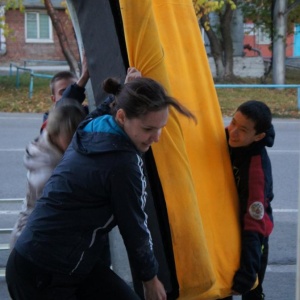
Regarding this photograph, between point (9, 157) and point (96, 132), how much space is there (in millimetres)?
8496

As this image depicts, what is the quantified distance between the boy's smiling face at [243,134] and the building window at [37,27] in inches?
1395

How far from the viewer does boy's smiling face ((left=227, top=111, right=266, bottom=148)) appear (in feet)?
11.9

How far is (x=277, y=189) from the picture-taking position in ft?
29.4

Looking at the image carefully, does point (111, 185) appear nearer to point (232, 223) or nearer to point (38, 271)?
point (38, 271)

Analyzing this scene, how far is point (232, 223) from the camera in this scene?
143 inches

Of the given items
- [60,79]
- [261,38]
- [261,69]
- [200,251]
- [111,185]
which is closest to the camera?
[111,185]

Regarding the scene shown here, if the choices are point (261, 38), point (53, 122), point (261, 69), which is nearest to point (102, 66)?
point (53, 122)

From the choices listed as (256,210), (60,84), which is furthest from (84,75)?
(256,210)

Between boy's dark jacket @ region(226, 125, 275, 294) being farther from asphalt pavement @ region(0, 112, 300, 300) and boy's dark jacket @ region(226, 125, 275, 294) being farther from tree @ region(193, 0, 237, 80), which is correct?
tree @ region(193, 0, 237, 80)

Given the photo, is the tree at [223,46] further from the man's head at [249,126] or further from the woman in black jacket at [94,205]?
the woman in black jacket at [94,205]

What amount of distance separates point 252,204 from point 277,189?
5.52 meters

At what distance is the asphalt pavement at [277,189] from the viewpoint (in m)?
5.79

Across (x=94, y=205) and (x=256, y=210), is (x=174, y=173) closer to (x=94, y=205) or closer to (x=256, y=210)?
(x=256, y=210)

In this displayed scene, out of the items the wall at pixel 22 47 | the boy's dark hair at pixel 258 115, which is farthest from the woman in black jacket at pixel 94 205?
the wall at pixel 22 47
